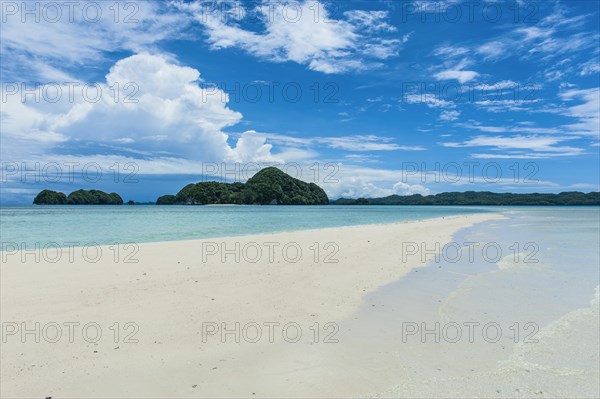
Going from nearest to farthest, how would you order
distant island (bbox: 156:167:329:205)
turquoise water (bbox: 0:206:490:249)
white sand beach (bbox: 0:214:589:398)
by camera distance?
white sand beach (bbox: 0:214:589:398)
turquoise water (bbox: 0:206:490:249)
distant island (bbox: 156:167:329:205)

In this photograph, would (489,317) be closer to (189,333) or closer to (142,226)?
(189,333)

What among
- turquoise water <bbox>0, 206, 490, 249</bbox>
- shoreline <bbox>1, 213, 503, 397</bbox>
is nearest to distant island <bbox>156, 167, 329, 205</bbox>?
turquoise water <bbox>0, 206, 490, 249</bbox>

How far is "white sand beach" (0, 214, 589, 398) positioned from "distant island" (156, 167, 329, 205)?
155 meters

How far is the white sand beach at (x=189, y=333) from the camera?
4.31 meters

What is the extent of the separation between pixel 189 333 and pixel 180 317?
Answer: 801 mm

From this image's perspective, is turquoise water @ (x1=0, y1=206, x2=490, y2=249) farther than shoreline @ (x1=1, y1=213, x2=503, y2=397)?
Yes

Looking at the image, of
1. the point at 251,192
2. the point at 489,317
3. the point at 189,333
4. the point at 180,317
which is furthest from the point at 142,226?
the point at 251,192

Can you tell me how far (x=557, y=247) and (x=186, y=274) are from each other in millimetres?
15090

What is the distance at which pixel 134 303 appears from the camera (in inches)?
286

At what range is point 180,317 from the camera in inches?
256

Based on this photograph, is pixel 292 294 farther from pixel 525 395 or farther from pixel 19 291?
pixel 19 291

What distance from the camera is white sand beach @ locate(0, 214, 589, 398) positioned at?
170 inches

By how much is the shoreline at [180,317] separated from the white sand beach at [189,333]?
0.8 inches

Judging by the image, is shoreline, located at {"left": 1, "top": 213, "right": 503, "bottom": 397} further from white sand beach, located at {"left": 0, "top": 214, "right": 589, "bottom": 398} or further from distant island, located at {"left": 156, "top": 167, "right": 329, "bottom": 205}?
distant island, located at {"left": 156, "top": 167, "right": 329, "bottom": 205}
